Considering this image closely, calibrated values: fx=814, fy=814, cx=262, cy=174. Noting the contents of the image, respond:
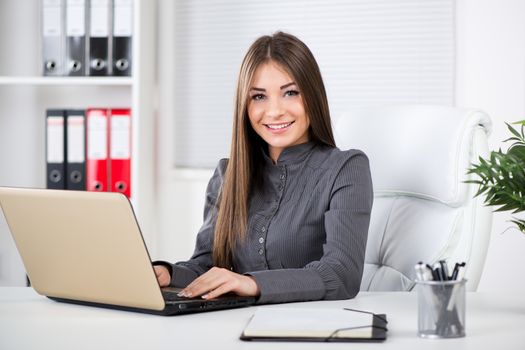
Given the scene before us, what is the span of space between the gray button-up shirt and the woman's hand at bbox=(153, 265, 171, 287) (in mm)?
23

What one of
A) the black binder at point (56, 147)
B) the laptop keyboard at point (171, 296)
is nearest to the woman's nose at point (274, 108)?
the laptop keyboard at point (171, 296)

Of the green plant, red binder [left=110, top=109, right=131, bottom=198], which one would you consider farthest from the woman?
red binder [left=110, top=109, right=131, bottom=198]

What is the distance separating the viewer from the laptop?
1189mm

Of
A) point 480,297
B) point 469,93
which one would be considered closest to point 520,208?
point 480,297

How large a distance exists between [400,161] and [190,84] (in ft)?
5.07

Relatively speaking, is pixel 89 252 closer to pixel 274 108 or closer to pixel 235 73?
pixel 274 108

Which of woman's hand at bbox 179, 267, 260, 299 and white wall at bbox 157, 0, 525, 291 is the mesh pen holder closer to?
woman's hand at bbox 179, 267, 260, 299

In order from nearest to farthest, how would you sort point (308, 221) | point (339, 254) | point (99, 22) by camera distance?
point (339, 254) < point (308, 221) < point (99, 22)

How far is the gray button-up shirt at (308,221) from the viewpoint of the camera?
1512mm

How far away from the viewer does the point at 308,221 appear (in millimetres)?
1697

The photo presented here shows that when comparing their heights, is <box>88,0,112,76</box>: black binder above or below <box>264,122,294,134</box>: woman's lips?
above

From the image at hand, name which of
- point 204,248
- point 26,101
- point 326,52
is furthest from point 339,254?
point 26,101

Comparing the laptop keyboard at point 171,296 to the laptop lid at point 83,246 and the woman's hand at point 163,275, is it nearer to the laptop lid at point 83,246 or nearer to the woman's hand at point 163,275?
the laptop lid at point 83,246

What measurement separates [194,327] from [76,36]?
2.06m
